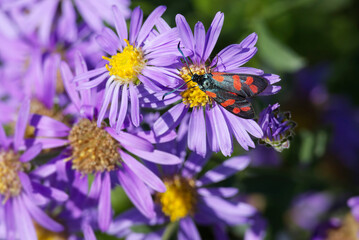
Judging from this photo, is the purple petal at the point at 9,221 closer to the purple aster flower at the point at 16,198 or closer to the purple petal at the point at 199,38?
the purple aster flower at the point at 16,198

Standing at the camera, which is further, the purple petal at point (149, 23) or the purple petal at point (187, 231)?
the purple petal at point (187, 231)

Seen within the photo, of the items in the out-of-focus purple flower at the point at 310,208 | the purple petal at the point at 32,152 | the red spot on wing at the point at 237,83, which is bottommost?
the out-of-focus purple flower at the point at 310,208

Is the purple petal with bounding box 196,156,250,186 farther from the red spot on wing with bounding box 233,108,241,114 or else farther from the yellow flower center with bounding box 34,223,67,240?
the yellow flower center with bounding box 34,223,67,240

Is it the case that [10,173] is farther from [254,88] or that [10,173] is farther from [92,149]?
[254,88]

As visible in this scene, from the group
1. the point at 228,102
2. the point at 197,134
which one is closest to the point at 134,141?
the point at 197,134

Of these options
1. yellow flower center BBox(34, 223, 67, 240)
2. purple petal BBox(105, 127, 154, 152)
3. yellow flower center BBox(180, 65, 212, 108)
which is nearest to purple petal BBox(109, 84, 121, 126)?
purple petal BBox(105, 127, 154, 152)

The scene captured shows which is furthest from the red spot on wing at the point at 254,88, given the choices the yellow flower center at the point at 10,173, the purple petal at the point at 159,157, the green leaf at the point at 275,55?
the green leaf at the point at 275,55
